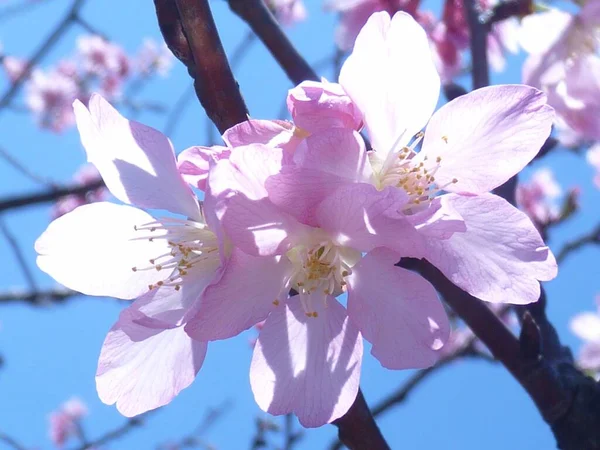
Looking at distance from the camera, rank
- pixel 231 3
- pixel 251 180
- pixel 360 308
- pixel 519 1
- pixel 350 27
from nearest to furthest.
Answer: pixel 251 180
pixel 360 308
pixel 231 3
pixel 519 1
pixel 350 27

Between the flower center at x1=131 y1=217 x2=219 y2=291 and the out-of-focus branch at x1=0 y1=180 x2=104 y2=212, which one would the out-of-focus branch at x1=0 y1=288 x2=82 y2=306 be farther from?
the flower center at x1=131 y1=217 x2=219 y2=291

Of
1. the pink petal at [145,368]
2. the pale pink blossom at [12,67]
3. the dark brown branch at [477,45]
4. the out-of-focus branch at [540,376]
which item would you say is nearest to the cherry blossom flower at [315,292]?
the pink petal at [145,368]

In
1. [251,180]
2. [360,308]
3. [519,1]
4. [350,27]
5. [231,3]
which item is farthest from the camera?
[350,27]

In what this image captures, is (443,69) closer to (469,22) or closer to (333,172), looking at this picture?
(469,22)

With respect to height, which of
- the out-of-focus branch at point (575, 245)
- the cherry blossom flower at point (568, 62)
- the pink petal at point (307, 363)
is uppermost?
the pink petal at point (307, 363)

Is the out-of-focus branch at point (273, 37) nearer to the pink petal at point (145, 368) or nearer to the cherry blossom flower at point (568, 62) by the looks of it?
the cherry blossom flower at point (568, 62)

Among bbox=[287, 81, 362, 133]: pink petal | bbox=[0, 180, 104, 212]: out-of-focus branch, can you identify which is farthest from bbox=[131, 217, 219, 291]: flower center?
bbox=[0, 180, 104, 212]: out-of-focus branch

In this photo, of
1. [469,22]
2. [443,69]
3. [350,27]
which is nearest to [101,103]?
[469,22]

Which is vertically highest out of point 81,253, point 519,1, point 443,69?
point 81,253

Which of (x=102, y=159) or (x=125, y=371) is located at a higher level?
(x=102, y=159)
